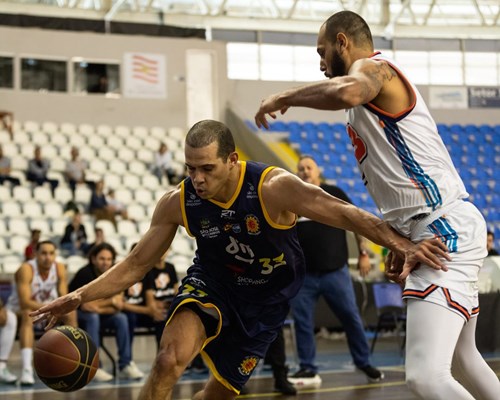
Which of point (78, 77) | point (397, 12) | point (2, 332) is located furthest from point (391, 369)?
point (397, 12)

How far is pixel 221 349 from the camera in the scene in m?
4.89

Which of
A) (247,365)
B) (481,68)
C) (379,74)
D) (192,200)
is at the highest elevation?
(481,68)

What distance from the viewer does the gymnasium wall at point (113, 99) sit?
2047 centimetres

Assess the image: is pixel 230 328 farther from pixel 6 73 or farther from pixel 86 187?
pixel 6 73

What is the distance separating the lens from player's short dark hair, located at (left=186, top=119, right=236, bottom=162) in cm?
438

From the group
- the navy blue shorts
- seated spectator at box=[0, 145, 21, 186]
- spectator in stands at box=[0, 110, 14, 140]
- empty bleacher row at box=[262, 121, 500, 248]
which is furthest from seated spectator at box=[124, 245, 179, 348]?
empty bleacher row at box=[262, 121, 500, 248]

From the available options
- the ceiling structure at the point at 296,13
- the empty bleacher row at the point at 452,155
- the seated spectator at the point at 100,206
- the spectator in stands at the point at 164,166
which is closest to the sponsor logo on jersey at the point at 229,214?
the seated spectator at the point at 100,206

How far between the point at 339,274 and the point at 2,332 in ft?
11.6

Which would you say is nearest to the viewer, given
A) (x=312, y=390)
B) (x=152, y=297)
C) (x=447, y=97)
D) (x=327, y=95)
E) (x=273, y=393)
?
(x=327, y=95)

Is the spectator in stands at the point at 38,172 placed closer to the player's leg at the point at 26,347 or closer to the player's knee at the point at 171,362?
the player's leg at the point at 26,347

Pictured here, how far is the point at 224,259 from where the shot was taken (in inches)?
186

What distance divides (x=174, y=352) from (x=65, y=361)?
0.82 m

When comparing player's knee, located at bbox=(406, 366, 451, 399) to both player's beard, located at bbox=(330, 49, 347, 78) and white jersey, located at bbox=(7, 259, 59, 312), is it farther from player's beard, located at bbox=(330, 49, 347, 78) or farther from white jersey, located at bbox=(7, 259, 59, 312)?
white jersey, located at bbox=(7, 259, 59, 312)

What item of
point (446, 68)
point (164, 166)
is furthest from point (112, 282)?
point (446, 68)
